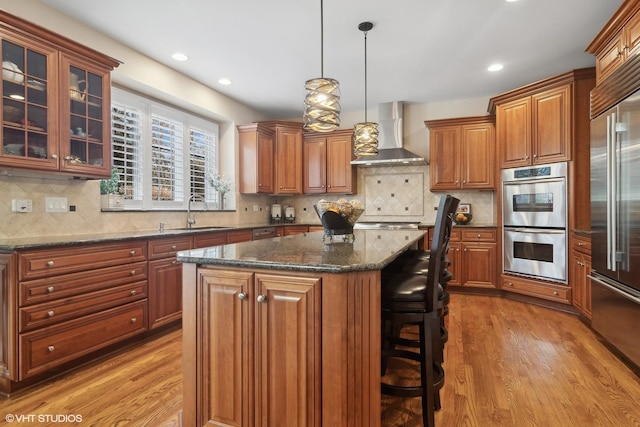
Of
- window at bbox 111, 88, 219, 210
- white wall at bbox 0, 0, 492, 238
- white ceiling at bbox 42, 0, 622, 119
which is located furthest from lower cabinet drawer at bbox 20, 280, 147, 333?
white ceiling at bbox 42, 0, 622, 119

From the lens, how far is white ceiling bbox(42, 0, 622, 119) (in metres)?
2.75

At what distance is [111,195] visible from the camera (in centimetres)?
332

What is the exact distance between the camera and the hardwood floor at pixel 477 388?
1.82m

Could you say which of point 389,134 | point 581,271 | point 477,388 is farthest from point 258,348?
point 389,134

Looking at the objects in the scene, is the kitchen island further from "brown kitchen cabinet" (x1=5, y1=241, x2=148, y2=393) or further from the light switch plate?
the light switch plate

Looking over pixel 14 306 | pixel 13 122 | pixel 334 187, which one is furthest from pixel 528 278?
pixel 13 122

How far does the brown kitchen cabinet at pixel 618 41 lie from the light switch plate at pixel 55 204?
4.40 meters

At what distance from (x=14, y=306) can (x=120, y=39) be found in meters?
2.49

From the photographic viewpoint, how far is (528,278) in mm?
3990

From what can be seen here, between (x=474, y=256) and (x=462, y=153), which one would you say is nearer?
(x=474, y=256)

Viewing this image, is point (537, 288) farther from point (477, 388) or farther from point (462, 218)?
point (477, 388)

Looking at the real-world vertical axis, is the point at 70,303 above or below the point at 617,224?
below

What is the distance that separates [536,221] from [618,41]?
1.92 meters

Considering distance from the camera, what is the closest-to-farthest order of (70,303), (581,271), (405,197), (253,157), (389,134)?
(70,303)
(581,271)
(253,157)
(389,134)
(405,197)
